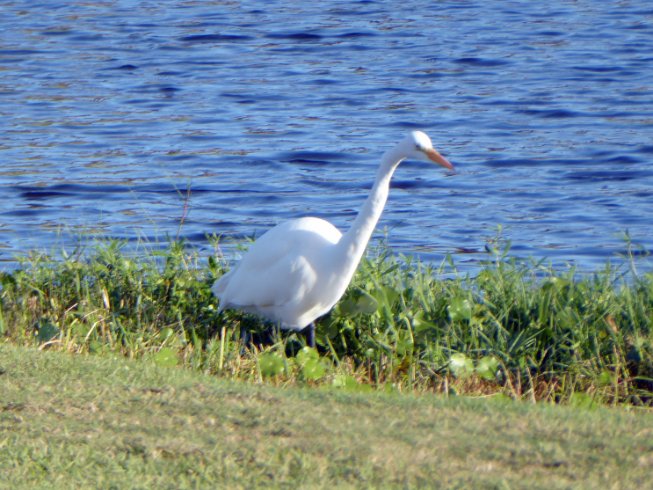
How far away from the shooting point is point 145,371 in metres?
4.72

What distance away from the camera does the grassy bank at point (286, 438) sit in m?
3.66

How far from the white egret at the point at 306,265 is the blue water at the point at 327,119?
1.87 metres

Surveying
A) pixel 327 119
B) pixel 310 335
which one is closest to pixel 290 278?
pixel 310 335

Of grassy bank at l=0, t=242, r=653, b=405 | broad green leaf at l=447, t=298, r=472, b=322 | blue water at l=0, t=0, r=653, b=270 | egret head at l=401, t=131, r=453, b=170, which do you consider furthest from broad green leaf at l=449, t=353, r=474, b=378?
blue water at l=0, t=0, r=653, b=270

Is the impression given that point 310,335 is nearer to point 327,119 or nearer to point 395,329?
point 395,329

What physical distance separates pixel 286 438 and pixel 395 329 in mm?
2051

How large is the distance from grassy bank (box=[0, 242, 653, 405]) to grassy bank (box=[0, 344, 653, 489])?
85cm

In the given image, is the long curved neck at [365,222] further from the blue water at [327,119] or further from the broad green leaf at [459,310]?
the blue water at [327,119]

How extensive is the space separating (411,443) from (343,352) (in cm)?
221

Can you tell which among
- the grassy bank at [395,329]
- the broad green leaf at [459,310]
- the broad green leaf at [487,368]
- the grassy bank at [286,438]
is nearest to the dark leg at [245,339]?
the grassy bank at [395,329]

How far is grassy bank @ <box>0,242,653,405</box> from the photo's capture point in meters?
5.57

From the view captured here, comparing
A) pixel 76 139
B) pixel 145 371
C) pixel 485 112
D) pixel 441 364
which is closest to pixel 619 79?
pixel 485 112

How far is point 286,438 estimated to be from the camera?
3.95 meters

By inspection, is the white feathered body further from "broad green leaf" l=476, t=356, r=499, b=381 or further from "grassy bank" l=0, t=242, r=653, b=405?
"broad green leaf" l=476, t=356, r=499, b=381
